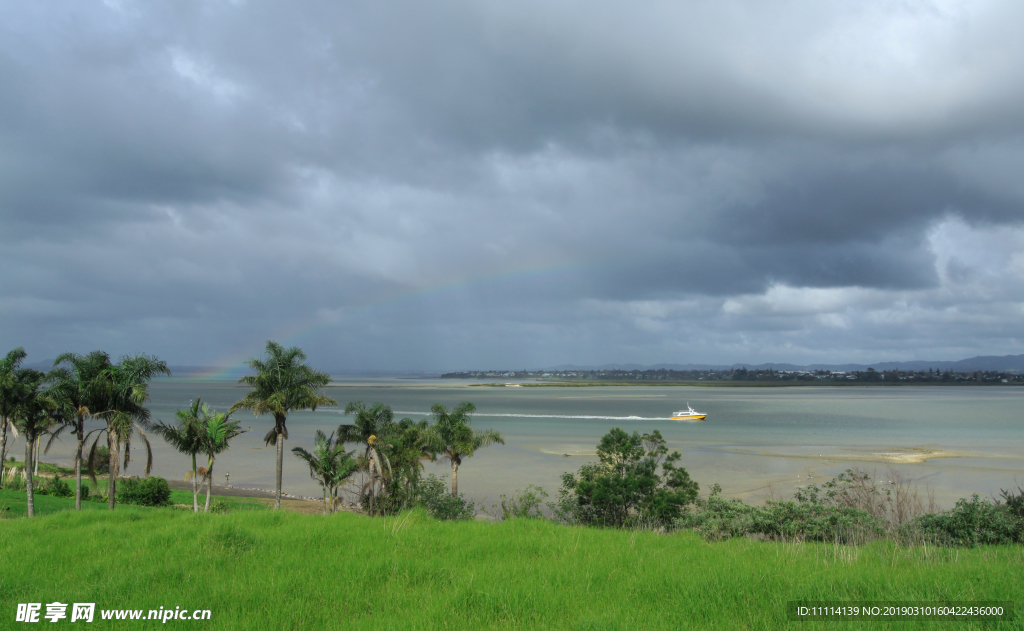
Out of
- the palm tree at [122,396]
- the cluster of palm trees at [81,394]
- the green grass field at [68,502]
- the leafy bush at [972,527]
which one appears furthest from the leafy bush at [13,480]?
the leafy bush at [972,527]

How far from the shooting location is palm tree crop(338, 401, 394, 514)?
31047 mm

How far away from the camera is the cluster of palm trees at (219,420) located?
29.2 metres

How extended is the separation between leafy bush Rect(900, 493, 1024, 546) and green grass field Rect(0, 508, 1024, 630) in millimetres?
3756

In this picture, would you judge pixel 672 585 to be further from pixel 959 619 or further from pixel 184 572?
pixel 184 572

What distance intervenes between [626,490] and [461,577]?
61.7 ft

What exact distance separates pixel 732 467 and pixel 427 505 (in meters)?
30.9

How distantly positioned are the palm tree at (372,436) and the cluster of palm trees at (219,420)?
0.20 ft

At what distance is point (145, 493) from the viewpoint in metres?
36.8

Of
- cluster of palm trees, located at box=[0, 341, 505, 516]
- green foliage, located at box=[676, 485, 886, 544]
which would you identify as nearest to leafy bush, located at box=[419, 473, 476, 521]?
cluster of palm trees, located at box=[0, 341, 505, 516]

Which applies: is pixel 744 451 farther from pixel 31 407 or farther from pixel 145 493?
pixel 31 407

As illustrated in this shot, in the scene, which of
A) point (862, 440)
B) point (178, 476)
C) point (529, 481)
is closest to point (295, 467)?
point (178, 476)

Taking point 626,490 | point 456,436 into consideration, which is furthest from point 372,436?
point 626,490

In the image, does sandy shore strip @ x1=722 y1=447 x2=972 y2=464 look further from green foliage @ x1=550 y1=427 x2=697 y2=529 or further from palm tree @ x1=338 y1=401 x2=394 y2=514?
palm tree @ x1=338 y1=401 x2=394 y2=514

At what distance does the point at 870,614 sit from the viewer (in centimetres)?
717
